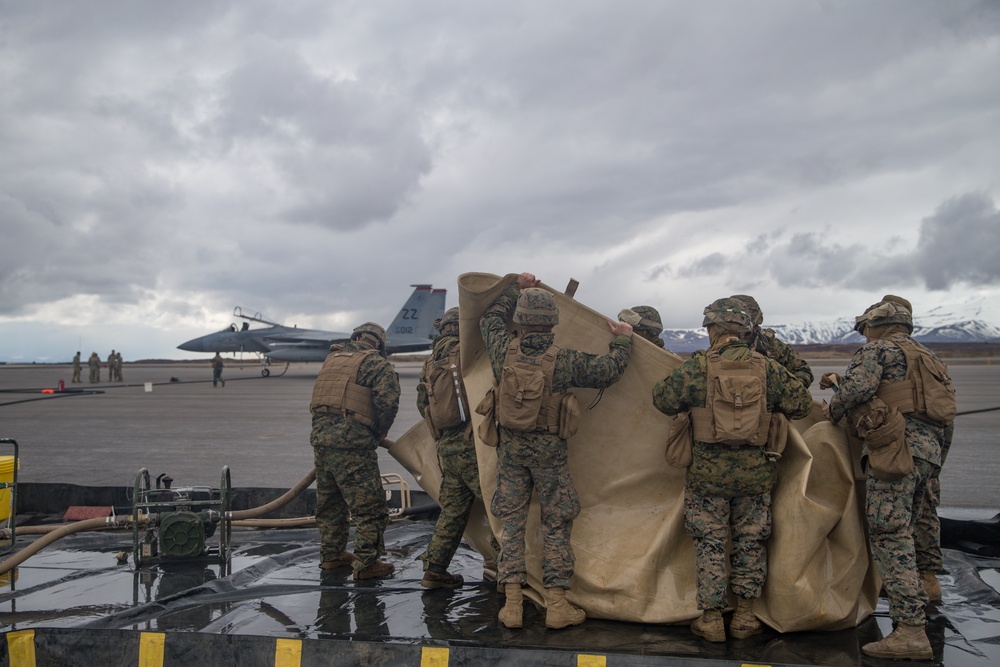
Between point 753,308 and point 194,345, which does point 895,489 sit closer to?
point 753,308

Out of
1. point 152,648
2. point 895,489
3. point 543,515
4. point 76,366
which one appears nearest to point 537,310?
point 543,515

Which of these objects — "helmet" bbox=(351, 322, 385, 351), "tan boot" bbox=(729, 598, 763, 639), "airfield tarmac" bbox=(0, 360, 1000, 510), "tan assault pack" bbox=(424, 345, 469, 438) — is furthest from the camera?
"airfield tarmac" bbox=(0, 360, 1000, 510)

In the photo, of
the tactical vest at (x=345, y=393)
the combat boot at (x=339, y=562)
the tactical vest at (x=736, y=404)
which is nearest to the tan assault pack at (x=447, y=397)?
the tactical vest at (x=345, y=393)

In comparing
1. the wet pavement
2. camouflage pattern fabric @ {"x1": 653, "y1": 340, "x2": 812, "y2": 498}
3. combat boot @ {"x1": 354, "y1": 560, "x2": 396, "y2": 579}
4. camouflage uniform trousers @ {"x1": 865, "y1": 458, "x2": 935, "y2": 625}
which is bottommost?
the wet pavement

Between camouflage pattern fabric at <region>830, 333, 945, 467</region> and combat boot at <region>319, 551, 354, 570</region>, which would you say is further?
combat boot at <region>319, 551, 354, 570</region>

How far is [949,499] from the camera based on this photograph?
809 centimetres

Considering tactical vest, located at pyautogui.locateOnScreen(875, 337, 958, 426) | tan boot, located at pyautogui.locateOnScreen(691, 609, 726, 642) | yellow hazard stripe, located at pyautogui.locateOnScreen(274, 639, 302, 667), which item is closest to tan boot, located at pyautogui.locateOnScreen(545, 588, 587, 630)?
tan boot, located at pyautogui.locateOnScreen(691, 609, 726, 642)

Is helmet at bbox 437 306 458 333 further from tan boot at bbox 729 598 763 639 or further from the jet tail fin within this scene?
the jet tail fin

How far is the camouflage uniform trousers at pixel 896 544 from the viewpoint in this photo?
3930 millimetres

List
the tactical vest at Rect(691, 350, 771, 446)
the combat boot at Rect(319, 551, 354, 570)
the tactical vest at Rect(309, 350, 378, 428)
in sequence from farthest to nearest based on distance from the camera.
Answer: the combat boot at Rect(319, 551, 354, 570) → the tactical vest at Rect(309, 350, 378, 428) → the tactical vest at Rect(691, 350, 771, 446)

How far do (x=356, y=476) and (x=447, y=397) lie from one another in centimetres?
102

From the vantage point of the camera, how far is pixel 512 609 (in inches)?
171

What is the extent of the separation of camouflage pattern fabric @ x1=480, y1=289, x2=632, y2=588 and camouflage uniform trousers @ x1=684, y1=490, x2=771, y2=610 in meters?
0.81

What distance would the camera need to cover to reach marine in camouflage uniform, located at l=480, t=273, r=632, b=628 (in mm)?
4453
